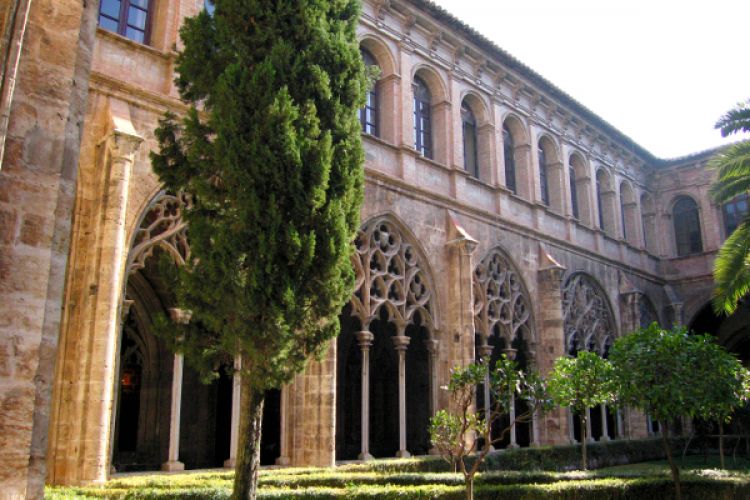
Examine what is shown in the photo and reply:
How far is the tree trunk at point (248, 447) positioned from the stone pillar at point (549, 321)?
1098 cm

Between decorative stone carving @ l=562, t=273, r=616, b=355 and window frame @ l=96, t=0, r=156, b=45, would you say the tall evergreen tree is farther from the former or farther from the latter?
decorative stone carving @ l=562, t=273, r=616, b=355

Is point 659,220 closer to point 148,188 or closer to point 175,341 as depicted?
point 148,188

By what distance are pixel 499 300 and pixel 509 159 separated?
4.24 meters

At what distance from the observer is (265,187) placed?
23.0 feet

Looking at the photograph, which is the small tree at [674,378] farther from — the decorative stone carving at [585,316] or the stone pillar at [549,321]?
the decorative stone carving at [585,316]

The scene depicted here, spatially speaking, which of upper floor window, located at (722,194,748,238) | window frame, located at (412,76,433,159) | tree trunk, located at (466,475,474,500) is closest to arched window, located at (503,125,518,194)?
window frame, located at (412,76,433,159)

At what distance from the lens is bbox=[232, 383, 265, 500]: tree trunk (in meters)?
6.38

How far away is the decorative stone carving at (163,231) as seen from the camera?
9750 mm

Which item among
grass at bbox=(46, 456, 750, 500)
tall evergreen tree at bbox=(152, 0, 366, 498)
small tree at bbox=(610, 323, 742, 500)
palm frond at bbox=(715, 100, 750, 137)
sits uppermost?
palm frond at bbox=(715, 100, 750, 137)

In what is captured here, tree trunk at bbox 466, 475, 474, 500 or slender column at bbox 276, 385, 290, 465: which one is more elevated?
slender column at bbox 276, 385, 290, 465

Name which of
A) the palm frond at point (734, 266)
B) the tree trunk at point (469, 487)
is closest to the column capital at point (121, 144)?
the tree trunk at point (469, 487)

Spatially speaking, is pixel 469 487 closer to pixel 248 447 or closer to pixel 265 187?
pixel 248 447

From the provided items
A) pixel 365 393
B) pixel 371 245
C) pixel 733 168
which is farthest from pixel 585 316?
pixel 365 393

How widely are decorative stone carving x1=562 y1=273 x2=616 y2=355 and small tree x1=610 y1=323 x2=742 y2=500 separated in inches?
328
